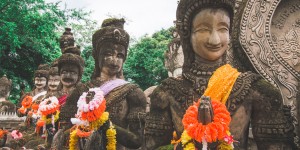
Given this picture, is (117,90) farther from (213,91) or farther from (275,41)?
(275,41)

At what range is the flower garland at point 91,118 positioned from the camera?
176 inches

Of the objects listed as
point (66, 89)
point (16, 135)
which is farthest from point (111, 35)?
point (16, 135)

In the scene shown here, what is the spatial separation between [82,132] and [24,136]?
10.2ft

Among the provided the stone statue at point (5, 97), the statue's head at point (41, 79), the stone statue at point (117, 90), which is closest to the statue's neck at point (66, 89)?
the stone statue at point (117, 90)

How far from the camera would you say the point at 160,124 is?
3941mm

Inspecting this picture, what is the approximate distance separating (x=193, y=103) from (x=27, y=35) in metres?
19.3

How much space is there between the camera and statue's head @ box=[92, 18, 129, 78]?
18.2 ft

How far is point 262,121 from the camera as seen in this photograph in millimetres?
3635

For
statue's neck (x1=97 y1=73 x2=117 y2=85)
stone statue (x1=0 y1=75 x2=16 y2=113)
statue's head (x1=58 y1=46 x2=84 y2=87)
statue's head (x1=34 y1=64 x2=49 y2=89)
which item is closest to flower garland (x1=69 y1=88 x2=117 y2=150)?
statue's neck (x1=97 y1=73 x2=117 y2=85)

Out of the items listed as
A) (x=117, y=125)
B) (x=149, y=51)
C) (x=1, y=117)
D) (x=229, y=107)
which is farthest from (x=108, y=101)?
(x=149, y=51)

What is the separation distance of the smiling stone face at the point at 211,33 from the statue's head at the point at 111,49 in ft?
6.10

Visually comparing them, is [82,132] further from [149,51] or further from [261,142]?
[149,51]

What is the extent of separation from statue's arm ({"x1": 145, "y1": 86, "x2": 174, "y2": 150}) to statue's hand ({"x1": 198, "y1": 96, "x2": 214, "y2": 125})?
71 centimetres

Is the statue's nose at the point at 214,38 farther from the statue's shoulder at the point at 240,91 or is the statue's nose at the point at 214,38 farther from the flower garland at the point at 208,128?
the flower garland at the point at 208,128
